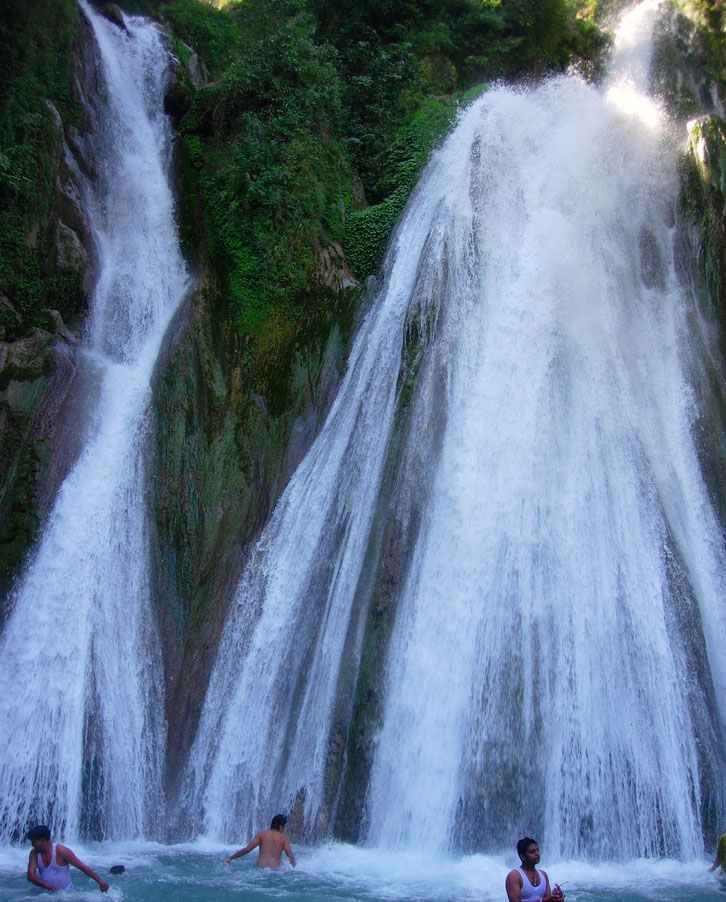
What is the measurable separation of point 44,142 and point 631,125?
13090 millimetres

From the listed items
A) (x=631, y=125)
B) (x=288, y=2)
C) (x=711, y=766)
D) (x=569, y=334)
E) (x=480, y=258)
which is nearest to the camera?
(x=711, y=766)

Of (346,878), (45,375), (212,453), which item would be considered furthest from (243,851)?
(45,375)

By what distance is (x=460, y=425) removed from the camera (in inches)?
482

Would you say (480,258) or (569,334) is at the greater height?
(480,258)

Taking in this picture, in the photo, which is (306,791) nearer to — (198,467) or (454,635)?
(454,635)

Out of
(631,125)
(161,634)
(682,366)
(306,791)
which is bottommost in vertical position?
(306,791)

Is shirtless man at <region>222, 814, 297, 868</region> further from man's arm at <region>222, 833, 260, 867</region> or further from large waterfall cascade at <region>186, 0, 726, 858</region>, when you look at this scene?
large waterfall cascade at <region>186, 0, 726, 858</region>

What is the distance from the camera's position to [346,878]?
321 inches

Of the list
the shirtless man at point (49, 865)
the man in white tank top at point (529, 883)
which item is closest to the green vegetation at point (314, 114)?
the shirtless man at point (49, 865)

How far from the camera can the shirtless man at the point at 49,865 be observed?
284 inches

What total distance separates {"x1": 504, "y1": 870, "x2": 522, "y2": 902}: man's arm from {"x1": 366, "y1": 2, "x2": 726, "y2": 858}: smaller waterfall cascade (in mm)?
3298

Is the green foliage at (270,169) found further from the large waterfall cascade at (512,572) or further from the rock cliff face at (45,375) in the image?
the rock cliff face at (45,375)

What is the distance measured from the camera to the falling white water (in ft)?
32.7

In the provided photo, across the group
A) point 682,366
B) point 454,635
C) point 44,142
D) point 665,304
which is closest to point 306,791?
point 454,635
